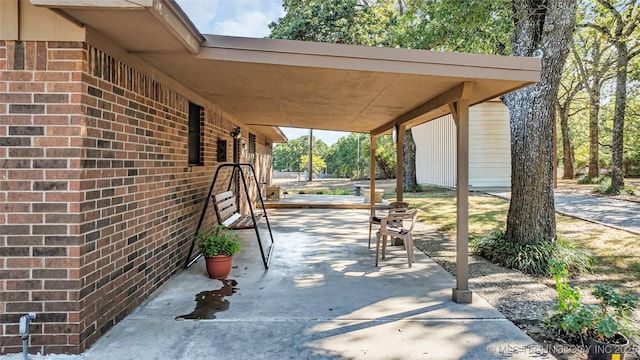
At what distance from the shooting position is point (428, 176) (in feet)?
62.5

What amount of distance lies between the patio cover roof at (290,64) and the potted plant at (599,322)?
1.88m

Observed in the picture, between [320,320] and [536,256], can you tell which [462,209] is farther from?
[536,256]

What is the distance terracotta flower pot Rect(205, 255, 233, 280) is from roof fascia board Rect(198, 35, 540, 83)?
226 cm

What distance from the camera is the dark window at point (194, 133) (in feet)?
17.0

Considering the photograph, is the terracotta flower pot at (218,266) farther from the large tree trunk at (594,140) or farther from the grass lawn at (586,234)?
the large tree trunk at (594,140)

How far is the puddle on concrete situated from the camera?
3.18m

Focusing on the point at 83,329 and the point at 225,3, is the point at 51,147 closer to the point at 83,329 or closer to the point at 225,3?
the point at 83,329

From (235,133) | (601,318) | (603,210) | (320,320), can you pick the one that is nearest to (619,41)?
(603,210)

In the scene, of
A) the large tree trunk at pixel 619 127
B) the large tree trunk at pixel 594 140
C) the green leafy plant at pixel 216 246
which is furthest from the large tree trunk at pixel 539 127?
the large tree trunk at pixel 594 140

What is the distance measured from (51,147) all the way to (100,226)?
2.12 feet

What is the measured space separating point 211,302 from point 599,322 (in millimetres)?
3200

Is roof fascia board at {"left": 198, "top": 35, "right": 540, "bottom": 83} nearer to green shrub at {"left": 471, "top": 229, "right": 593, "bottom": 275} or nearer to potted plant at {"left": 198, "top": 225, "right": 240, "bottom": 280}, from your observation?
potted plant at {"left": 198, "top": 225, "right": 240, "bottom": 280}

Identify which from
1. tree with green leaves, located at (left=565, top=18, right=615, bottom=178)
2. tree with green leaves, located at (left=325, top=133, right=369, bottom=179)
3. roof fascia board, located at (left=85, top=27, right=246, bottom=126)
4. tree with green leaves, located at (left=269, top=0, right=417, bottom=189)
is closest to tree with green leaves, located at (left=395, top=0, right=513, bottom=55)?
roof fascia board, located at (left=85, top=27, right=246, bottom=126)

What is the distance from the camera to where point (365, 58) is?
10.3 ft
